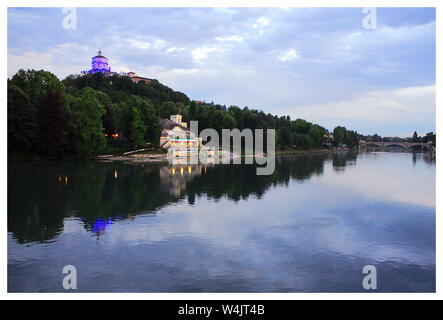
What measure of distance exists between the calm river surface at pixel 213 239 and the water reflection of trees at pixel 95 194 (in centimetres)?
12

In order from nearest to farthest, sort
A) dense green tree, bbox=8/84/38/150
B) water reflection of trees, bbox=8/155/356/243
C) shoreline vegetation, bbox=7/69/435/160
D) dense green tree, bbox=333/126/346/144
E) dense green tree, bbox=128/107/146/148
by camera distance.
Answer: water reflection of trees, bbox=8/155/356/243 < dense green tree, bbox=8/84/38/150 < shoreline vegetation, bbox=7/69/435/160 < dense green tree, bbox=128/107/146/148 < dense green tree, bbox=333/126/346/144

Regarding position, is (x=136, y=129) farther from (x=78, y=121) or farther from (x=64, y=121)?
(x=64, y=121)

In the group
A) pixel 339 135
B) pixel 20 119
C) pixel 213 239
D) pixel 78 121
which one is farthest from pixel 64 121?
pixel 339 135

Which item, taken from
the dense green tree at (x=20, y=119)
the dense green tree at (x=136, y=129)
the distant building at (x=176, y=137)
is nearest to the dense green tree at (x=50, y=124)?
the dense green tree at (x=20, y=119)

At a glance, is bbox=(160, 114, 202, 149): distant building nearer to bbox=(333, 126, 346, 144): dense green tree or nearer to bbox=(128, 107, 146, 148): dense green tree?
bbox=(128, 107, 146, 148): dense green tree

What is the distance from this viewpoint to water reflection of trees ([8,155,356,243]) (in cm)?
1908

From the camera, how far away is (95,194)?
27844 millimetres

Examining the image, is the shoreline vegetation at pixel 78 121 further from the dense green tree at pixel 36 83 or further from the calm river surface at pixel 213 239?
the calm river surface at pixel 213 239

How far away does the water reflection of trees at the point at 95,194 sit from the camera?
1908 centimetres

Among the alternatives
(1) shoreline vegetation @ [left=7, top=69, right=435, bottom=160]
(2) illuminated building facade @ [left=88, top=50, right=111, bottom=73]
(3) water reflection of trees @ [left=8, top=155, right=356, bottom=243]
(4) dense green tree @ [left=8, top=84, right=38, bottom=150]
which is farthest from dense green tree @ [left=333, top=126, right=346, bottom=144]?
(4) dense green tree @ [left=8, top=84, right=38, bottom=150]

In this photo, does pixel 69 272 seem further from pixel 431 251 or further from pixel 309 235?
pixel 431 251

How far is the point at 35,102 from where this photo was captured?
185ft

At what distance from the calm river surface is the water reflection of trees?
0.12 metres
